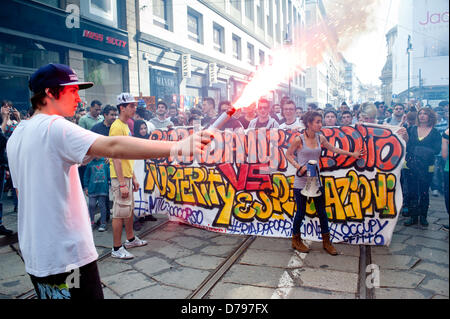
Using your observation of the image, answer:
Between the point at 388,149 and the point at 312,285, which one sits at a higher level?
the point at 388,149

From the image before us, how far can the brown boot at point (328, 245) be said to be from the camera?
428 cm

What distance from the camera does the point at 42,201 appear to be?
174 cm

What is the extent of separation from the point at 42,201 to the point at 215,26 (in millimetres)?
17546

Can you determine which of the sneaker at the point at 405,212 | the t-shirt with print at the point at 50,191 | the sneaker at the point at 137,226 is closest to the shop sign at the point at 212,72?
the sneaker at the point at 137,226

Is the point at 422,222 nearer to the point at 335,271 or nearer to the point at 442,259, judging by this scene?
the point at 442,259

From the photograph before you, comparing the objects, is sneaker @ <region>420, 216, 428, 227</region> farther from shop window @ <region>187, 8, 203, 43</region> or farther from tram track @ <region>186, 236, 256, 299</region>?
shop window @ <region>187, 8, 203, 43</region>

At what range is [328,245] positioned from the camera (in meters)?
4.35

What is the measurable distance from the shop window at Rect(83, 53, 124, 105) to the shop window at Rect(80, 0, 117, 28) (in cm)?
120

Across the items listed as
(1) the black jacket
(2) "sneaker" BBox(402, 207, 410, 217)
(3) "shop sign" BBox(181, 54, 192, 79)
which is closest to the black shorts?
(1) the black jacket

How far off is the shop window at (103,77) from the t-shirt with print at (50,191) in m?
9.59

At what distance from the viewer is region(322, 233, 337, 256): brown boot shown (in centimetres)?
428

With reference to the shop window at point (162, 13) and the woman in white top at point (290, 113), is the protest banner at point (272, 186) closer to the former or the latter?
the woman in white top at point (290, 113)

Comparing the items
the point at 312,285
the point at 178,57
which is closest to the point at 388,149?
the point at 312,285

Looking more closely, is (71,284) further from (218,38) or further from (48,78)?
(218,38)
